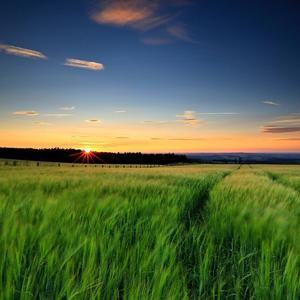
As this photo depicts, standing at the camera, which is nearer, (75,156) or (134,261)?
(134,261)

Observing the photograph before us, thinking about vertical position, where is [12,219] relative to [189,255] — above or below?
above

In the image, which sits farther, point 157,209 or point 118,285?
point 157,209

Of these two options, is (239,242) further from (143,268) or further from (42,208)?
(42,208)

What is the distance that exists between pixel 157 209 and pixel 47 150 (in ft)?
363

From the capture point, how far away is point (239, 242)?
12.2ft

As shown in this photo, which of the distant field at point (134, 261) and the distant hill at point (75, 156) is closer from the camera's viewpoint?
the distant field at point (134, 261)

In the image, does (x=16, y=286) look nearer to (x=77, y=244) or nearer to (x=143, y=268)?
(x=77, y=244)

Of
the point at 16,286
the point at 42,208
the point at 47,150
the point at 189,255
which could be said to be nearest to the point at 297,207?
the point at 189,255

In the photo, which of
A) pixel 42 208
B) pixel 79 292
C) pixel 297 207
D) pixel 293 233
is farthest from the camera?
pixel 297 207

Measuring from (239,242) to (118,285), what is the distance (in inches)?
71.9

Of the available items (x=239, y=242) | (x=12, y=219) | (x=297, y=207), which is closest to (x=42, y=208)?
(x=12, y=219)

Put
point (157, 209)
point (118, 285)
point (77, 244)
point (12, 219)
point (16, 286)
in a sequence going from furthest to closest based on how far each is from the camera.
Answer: point (157, 209) → point (12, 219) → point (77, 244) → point (118, 285) → point (16, 286)

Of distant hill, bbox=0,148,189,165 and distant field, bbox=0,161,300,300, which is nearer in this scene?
distant field, bbox=0,161,300,300

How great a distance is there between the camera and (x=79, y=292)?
1.90 m
